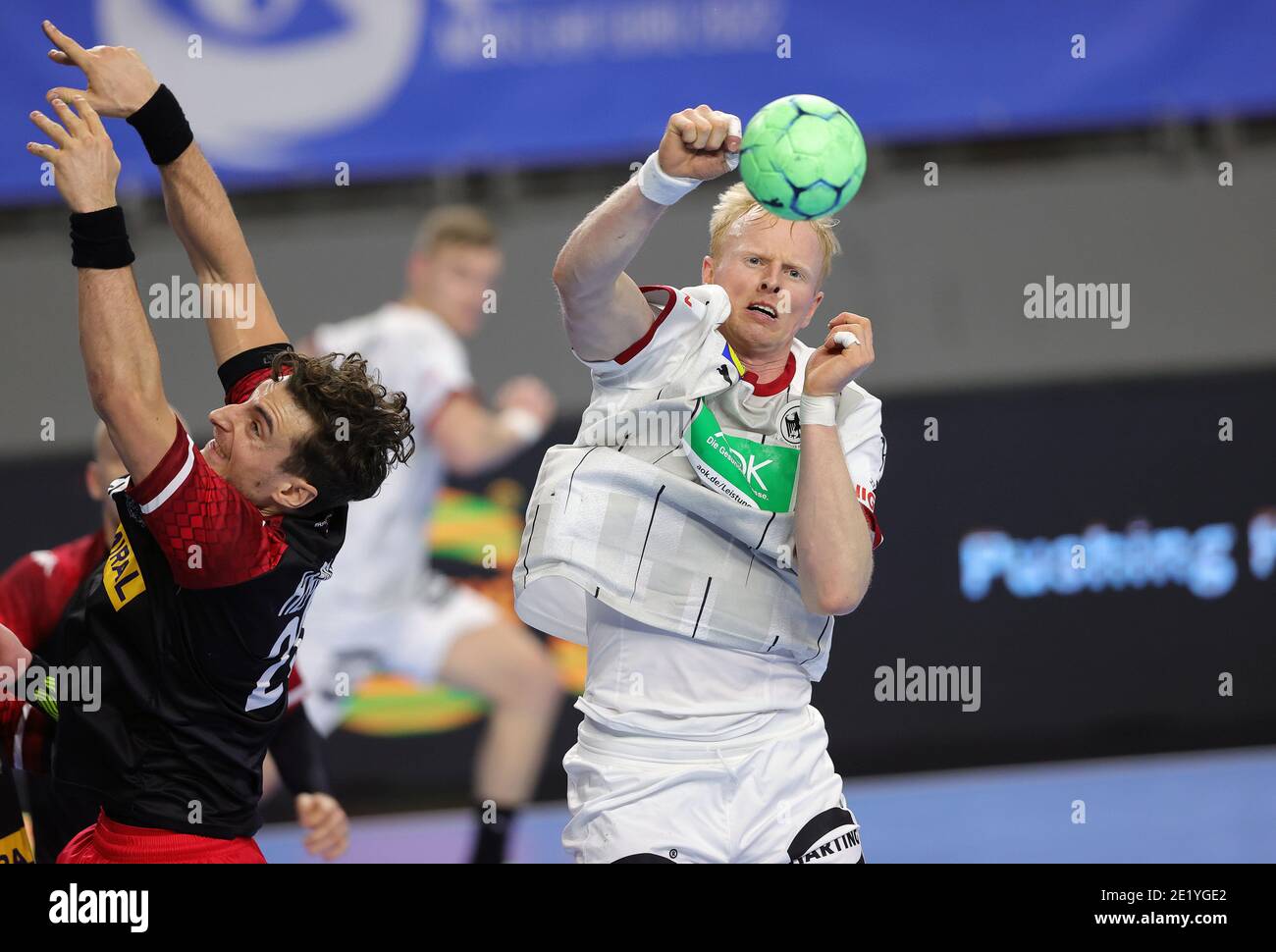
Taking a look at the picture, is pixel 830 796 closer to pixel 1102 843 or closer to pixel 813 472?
pixel 813 472

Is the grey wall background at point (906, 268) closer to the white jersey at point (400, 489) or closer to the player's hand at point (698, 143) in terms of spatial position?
the white jersey at point (400, 489)

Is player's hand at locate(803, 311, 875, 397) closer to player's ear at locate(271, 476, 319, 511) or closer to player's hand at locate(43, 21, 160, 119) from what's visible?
player's ear at locate(271, 476, 319, 511)

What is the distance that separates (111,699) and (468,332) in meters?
4.05

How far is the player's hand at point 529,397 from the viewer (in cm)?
711

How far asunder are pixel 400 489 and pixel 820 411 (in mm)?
3841

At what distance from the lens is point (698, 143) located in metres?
3.00

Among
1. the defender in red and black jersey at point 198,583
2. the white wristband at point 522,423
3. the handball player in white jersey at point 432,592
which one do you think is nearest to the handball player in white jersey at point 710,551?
the defender in red and black jersey at point 198,583

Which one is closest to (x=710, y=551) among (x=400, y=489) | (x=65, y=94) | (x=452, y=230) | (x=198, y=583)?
(x=198, y=583)

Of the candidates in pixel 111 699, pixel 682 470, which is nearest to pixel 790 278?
pixel 682 470

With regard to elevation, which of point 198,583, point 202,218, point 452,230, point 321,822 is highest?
point 452,230

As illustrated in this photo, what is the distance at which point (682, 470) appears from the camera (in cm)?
331

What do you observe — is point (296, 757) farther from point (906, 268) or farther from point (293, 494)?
point (906, 268)

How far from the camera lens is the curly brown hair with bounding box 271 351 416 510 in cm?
313

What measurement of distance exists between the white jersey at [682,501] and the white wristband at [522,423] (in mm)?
3672
